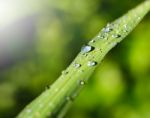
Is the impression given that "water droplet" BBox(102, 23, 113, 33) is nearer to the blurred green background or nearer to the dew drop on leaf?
the blurred green background

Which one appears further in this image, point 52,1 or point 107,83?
point 52,1

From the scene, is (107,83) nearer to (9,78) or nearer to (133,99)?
(133,99)

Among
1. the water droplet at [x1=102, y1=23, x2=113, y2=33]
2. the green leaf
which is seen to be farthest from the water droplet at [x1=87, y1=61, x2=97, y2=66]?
the water droplet at [x1=102, y1=23, x2=113, y2=33]

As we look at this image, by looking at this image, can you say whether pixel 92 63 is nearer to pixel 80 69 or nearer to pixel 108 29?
pixel 80 69

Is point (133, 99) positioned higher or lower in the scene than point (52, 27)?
lower

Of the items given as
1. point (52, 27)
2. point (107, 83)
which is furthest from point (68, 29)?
point (107, 83)

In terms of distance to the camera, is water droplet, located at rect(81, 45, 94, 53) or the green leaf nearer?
the green leaf
